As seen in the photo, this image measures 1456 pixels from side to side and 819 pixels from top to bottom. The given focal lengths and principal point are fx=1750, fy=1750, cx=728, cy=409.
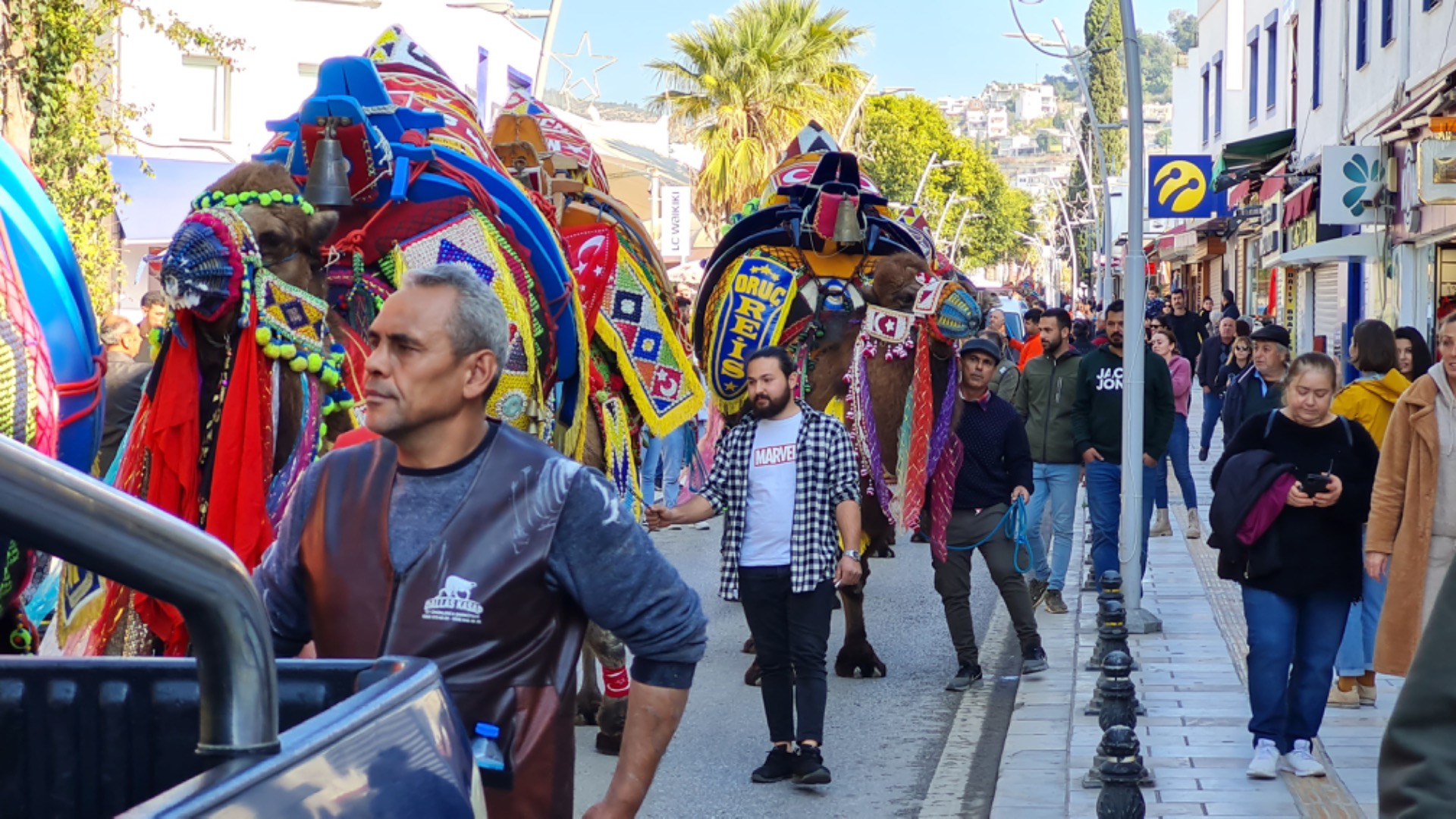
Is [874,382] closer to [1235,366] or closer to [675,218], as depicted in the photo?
[1235,366]

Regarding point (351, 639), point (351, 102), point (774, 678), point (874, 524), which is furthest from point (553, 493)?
point (874, 524)

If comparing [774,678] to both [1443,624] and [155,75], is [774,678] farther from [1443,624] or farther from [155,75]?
[155,75]

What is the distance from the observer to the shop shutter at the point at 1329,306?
2509 cm

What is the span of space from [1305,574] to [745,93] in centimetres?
3099

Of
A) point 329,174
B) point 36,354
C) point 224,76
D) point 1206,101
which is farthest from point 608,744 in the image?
point 1206,101

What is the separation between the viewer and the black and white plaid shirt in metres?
7.41

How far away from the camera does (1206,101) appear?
132ft

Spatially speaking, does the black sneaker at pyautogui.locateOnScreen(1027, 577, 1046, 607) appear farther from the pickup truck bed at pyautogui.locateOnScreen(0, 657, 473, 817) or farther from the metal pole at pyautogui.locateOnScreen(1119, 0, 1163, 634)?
the pickup truck bed at pyautogui.locateOnScreen(0, 657, 473, 817)

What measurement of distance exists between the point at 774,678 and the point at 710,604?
4249mm

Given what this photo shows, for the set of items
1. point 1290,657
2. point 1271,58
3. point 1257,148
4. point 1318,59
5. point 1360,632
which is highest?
point 1271,58

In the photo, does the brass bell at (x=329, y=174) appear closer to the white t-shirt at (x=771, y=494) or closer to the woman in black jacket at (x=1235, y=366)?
the white t-shirt at (x=771, y=494)

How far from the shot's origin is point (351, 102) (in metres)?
5.69

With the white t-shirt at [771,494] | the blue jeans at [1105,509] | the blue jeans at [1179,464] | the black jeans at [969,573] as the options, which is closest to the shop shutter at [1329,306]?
the blue jeans at [1179,464]

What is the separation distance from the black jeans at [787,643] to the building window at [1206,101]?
1362 inches
